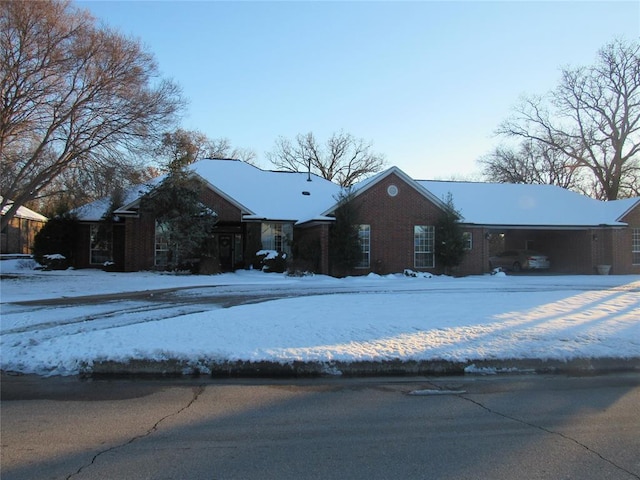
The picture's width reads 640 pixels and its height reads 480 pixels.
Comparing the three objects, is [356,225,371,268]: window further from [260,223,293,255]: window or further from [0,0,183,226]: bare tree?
[0,0,183,226]: bare tree

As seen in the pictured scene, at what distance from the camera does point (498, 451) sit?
4.72 metres

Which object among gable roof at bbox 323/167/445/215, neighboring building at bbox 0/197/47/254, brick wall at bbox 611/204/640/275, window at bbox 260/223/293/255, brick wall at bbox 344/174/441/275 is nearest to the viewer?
gable roof at bbox 323/167/445/215

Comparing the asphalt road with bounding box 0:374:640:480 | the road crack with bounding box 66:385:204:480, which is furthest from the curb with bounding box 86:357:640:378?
the road crack with bounding box 66:385:204:480

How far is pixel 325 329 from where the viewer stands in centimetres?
974

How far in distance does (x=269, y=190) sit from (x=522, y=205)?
53.4ft

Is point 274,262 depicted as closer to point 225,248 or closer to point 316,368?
point 225,248

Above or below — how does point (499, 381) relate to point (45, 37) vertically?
below

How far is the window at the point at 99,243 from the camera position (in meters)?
30.1

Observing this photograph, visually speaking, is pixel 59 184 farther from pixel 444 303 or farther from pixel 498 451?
pixel 498 451

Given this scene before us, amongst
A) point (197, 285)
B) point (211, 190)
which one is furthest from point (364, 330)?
point (211, 190)

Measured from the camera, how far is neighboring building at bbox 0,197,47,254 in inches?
1822

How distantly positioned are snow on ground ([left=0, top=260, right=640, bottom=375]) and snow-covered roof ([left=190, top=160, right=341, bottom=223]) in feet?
46.1

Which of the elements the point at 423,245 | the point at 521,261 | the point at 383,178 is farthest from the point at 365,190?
the point at 521,261

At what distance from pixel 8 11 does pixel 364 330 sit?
1834cm
